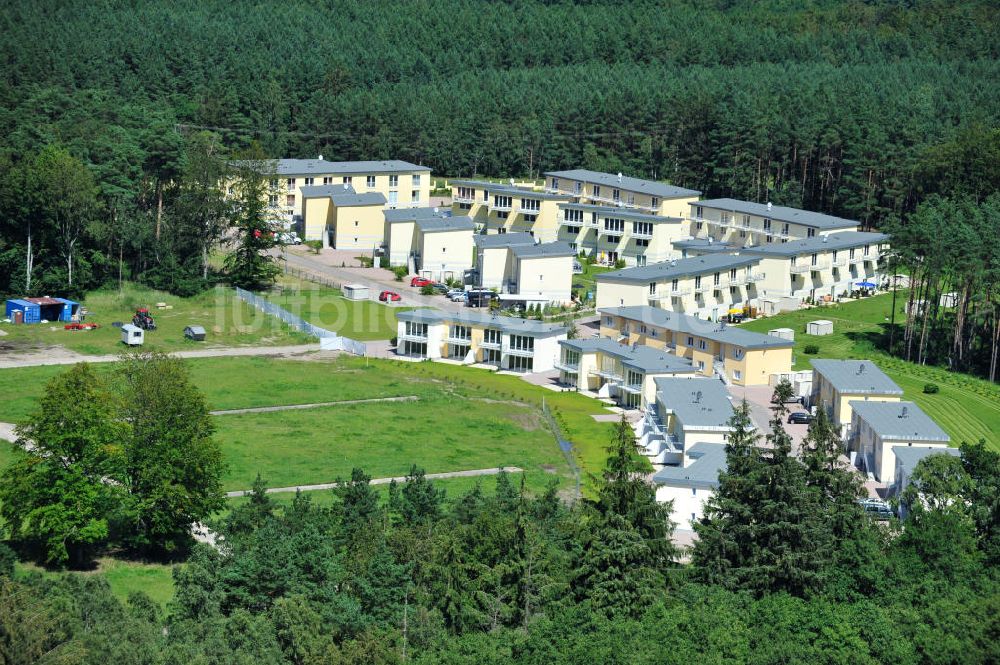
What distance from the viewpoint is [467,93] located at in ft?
378

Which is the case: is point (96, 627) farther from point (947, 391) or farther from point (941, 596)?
point (947, 391)

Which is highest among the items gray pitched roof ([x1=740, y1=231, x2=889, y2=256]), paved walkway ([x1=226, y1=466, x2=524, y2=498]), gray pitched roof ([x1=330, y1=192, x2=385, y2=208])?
gray pitched roof ([x1=330, y1=192, x2=385, y2=208])

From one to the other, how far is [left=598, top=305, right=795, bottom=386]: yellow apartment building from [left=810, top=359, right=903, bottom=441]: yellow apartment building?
3226 millimetres

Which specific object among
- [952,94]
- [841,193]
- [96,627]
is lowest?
[96,627]

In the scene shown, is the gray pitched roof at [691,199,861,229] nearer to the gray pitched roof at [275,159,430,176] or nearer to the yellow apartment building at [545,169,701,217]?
the yellow apartment building at [545,169,701,217]

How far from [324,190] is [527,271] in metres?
19.2

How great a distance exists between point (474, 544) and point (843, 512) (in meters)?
10.4

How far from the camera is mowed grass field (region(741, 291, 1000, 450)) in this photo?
5881 cm

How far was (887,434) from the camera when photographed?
171 feet

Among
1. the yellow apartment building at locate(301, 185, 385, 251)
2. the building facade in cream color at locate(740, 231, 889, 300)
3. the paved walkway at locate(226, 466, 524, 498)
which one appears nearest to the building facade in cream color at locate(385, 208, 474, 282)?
the yellow apartment building at locate(301, 185, 385, 251)

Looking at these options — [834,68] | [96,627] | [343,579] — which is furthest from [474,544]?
[834,68]

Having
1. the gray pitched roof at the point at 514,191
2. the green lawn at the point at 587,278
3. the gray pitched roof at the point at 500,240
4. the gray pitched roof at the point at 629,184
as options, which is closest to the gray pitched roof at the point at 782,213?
the gray pitched roof at the point at 629,184

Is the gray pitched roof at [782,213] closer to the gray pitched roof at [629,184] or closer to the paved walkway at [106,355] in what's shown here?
the gray pitched roof at [629,184]

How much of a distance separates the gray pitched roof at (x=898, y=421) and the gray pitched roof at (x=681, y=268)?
65.5 feet
